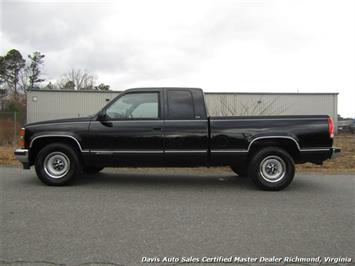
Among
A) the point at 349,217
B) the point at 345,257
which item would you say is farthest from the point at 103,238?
the point at 349,217

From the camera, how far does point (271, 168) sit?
674cm

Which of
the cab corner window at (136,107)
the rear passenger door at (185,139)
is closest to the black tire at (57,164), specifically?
the cab corner window at (136,107)

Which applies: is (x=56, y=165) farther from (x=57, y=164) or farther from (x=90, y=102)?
(x=90, y=102)

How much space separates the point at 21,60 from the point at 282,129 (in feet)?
194

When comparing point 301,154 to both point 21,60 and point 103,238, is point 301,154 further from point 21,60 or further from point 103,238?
point 21,60

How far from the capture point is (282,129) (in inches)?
261

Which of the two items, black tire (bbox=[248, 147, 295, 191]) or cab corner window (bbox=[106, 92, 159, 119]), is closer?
black tire (bbox=[248, 147, 295, 191])

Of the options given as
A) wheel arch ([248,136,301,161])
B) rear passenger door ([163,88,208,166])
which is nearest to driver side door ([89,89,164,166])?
rear passenger door ([163,88,208,166])

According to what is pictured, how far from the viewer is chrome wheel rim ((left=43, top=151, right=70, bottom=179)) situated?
6.81 m

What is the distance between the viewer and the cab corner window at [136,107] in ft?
22.4

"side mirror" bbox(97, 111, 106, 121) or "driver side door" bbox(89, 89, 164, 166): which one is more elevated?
"side mirror" bbox(97, 111, 106, 121)

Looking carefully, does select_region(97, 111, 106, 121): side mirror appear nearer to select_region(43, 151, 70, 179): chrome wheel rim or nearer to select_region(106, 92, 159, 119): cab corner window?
select_region(106, 92, 159, 119): cab corner window

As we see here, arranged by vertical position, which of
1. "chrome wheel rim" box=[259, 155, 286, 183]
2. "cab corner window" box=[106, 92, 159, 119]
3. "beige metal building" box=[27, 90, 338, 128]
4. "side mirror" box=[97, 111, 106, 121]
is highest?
"beige metal building" box=[27, 90, 338, 128]

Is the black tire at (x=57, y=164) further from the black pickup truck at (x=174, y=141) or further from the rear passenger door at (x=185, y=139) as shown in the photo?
the rear passenger door at (x=185, y=139)
